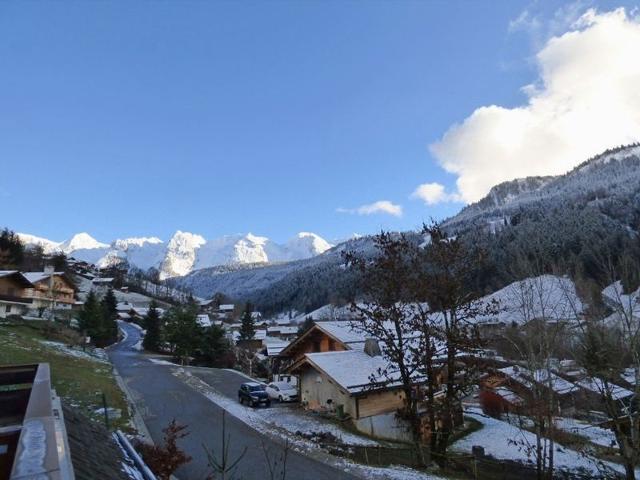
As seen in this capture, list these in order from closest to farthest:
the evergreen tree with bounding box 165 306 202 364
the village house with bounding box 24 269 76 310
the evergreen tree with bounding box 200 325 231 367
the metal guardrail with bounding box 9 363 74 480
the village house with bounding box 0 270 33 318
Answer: the metal guardrail with bounding box 9 363 74 480, the village house with bounding box 0 270 33 318, the evergreen tree with bounding box 165 306 202 364, the evergreen tree with bounding box 200 325 231 367, the village house with bounding box 24 269 76 310

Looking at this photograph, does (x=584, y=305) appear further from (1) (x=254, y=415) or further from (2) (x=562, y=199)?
(2) (x=562, y=199)

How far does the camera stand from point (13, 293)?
58.0 m

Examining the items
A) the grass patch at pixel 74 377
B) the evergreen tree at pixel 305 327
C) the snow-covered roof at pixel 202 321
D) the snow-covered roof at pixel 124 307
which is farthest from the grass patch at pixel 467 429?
the snow-covered roof at pixel 124 307

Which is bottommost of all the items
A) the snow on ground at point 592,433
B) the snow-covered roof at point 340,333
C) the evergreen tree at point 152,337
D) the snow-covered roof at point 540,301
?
the snow on ground at point 592,433

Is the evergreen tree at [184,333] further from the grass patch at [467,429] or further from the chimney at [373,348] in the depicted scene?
the grass patch at [467,429]

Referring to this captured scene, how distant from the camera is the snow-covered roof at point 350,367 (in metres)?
25.5

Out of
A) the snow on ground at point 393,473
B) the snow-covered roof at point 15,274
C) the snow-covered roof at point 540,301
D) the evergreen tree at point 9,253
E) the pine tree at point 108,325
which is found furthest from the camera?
the evergreen tree at point 9,253

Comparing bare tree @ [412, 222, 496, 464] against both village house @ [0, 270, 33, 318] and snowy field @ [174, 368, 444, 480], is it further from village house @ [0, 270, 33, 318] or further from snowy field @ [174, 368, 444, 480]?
village house @ [0, 270, 33, 318]

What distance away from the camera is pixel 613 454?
1041 inches

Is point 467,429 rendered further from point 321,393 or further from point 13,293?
point 13,293

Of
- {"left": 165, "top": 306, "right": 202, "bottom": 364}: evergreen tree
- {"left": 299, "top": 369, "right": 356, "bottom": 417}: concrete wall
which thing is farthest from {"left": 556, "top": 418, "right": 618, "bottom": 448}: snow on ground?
{"left": 165, "top": 306, "right": 202, "bottom": 364}: evergreen tree

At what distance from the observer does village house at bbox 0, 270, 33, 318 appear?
5347cm

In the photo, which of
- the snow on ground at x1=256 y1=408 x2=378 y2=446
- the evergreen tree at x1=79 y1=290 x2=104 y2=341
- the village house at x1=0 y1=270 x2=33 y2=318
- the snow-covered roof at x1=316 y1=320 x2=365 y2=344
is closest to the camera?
the snow on ground at x1=256 y1=408 x2=378 y2=446

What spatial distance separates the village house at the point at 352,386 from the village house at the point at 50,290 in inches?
1914
